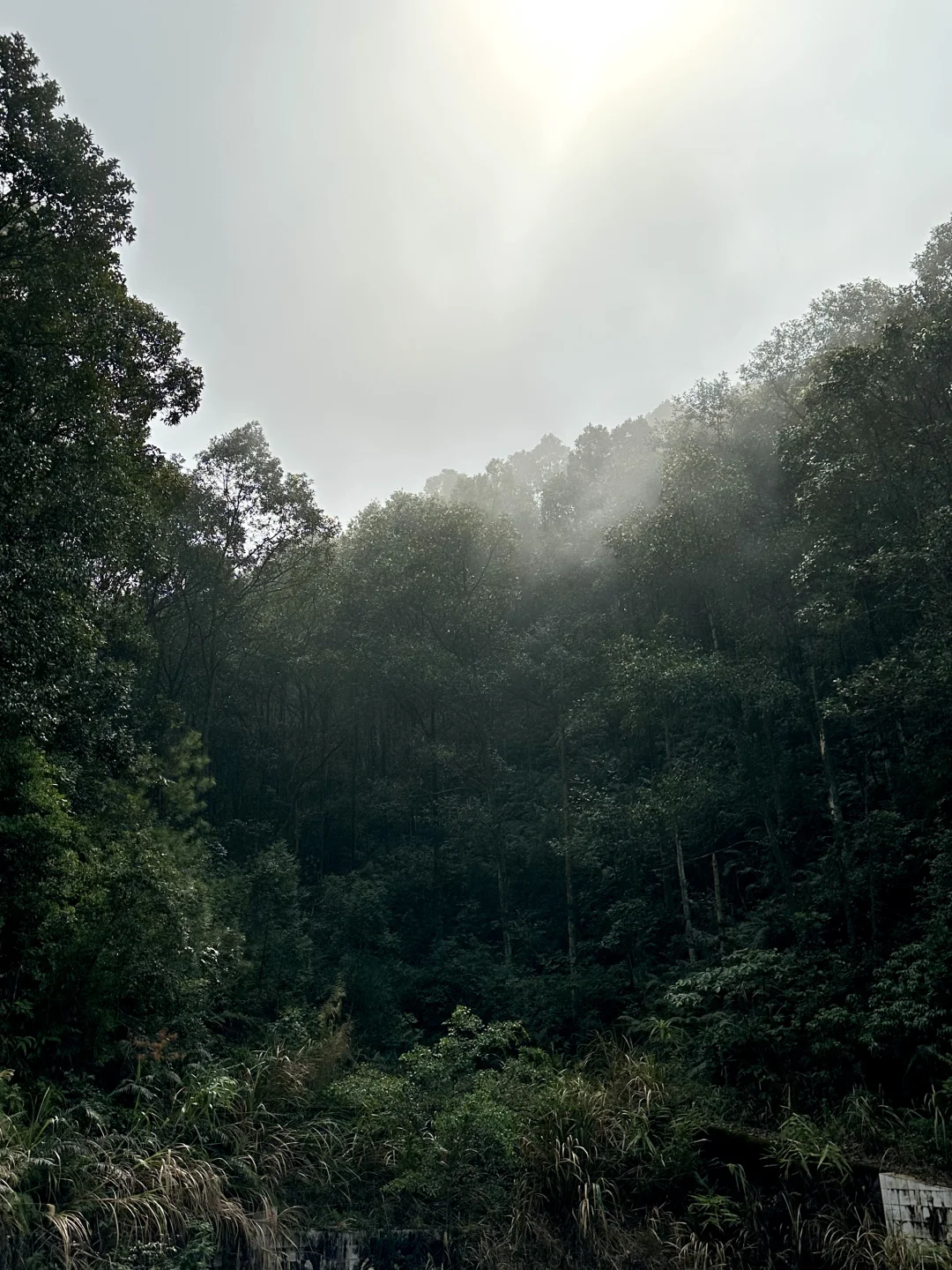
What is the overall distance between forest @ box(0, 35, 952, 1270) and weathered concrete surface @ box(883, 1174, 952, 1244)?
0.25m

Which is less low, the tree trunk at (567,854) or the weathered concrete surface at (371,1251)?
the tree trunk at (567,854)

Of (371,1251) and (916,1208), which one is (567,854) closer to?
(371,1251)

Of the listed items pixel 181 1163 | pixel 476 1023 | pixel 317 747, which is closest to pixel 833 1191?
pixel 476 1023

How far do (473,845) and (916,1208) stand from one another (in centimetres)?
1251

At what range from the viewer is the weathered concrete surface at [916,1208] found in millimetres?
8086

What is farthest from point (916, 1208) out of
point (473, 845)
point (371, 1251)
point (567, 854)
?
point (473, 845)

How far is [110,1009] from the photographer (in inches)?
397

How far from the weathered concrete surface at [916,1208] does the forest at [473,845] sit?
0.25m

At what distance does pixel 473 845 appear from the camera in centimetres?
2012

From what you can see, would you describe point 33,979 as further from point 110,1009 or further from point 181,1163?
point 181,1163

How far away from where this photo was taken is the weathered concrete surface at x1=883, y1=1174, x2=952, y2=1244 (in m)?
8.09

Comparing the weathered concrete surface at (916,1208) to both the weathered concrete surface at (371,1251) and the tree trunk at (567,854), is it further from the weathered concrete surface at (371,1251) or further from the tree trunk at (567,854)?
the tree trunk at (567,854)

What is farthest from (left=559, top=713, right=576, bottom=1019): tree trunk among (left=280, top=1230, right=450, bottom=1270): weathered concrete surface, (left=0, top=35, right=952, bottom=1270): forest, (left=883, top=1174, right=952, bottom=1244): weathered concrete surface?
(left=883, top=1174, right=952, bottom=1244): weathered concrete surface

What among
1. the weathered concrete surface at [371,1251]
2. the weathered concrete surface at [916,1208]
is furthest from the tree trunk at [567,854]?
the weathered concrete surface at [916,1208]
